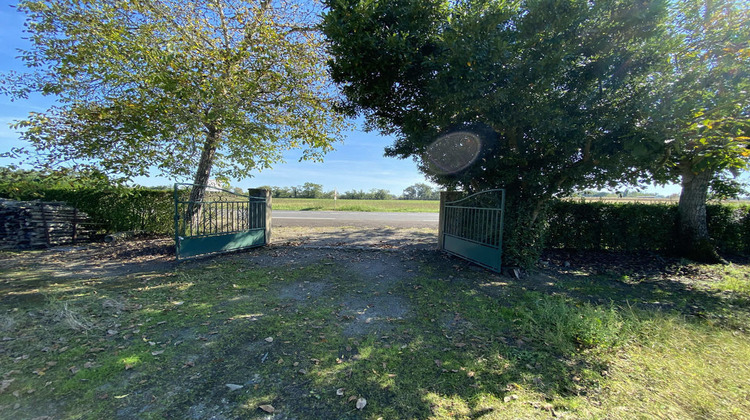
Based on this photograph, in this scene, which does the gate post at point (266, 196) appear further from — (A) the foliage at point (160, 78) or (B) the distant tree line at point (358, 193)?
(B) the distant tree line at point (358, 193)

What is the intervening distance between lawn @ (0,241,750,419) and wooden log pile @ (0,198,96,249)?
10.6 ft

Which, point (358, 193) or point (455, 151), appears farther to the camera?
point (358, 193)

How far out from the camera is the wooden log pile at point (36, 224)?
288 inches

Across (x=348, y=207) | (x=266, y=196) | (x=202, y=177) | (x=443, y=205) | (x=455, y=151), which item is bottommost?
(x=348, y=207)

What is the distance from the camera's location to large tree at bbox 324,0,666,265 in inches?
163

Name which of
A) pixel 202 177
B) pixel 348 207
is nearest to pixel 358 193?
pixel 348 207

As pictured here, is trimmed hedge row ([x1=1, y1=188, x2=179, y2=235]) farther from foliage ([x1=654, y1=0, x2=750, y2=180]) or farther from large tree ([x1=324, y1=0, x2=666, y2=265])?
foliage ([x1=654, y1=0, x2=750, y2=180])

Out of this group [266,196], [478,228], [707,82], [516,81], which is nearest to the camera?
[516,81]

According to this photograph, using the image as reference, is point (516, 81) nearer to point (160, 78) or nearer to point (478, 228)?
point (478, 228)

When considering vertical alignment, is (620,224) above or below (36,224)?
above

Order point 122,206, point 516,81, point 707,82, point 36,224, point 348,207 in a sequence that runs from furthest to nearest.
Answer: point 348,207
point 122,206
point 36,224
point 707,82
point 516,81

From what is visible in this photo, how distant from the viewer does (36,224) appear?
752 cm

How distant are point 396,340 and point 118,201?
10.1 metres

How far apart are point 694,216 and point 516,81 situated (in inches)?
272
